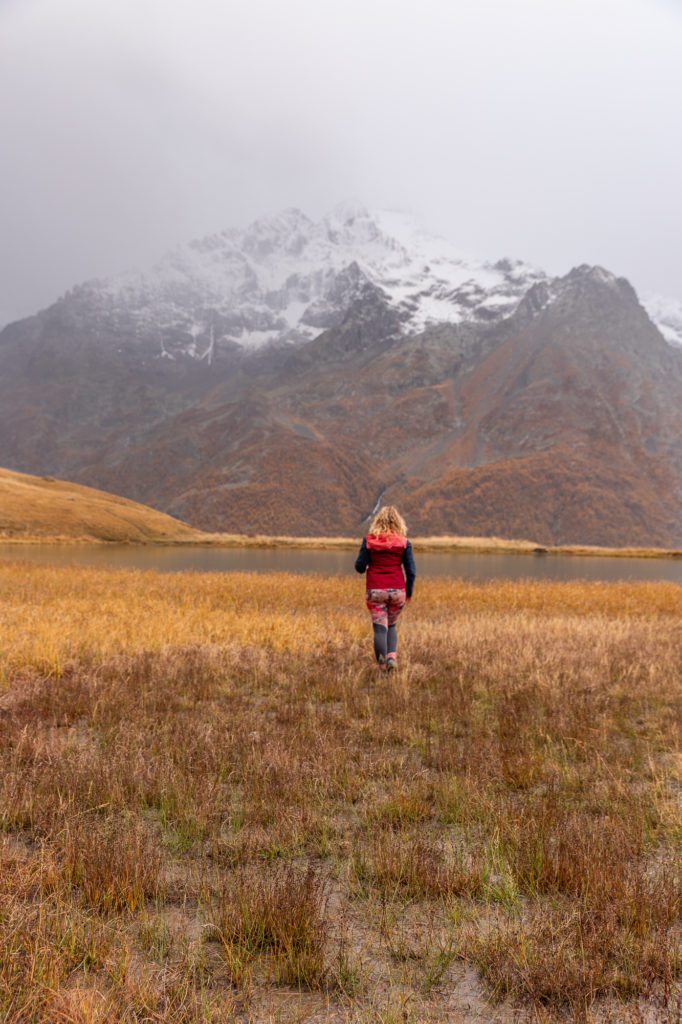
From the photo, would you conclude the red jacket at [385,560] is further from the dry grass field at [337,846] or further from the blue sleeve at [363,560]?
the dry grass field at [337,846]

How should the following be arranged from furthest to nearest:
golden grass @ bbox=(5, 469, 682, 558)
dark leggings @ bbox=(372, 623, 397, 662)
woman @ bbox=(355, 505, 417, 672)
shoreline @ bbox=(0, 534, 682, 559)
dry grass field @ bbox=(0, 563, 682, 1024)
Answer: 1. shoreline @ bbox=(0, 534, 682, 559)
2. golden grass @ bbox=(5, 469, 682, 558)
3. dark leggings @ bbox=(372, 623, 397, 662)
4. woman @ bbox=(355, 505, 417, 672)
5. dry grass field @ bbox=(0, 563, 682, 1024)

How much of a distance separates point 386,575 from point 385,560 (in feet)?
0.76

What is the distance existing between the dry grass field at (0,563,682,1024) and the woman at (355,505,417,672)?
2.68ft

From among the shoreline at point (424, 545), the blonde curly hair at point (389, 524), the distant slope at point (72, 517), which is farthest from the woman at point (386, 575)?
the distant slope at point (72, 517)

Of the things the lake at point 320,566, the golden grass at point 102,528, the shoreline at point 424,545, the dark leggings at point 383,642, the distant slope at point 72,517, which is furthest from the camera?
the shoreline at point 424,545

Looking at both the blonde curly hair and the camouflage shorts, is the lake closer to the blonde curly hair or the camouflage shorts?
the camouflage shorts

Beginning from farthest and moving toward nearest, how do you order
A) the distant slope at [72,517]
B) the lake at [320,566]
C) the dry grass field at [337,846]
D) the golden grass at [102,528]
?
the golden grass at [102,528], the distant slope at [72,517], the lake at [320,566], the dry grass field at [337,846]

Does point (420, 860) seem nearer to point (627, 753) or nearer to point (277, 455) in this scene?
point (627, 753)

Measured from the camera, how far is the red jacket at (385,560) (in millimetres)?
8383

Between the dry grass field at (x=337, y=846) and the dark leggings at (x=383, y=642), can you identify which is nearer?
the dry grass field at (x=337, y=846)

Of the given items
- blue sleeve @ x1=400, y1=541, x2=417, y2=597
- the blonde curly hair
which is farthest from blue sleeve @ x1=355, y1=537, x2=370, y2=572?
blue sleeve @ x1=400, y1=541, x2=417, y2=597

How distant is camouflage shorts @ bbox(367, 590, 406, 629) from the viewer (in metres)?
8.38

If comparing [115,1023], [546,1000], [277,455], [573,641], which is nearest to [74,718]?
[115,1023]

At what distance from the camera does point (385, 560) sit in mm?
8477
